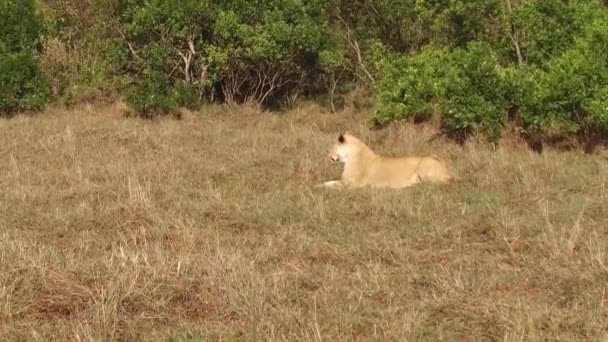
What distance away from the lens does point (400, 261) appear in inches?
267

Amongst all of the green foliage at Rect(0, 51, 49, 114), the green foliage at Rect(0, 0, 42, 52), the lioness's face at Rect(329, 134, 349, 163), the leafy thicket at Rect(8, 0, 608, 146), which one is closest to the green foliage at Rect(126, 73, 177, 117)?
the leafy thicket at Rect(8, 0, 608, 146)

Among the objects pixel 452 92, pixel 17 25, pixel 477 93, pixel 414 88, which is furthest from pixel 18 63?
pixel 477 93

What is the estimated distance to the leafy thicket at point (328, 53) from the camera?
45.7 ft

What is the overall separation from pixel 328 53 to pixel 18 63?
25.4 feet

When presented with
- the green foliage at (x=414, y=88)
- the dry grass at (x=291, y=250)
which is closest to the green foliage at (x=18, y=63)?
the dry grass at (x=291, y=250)

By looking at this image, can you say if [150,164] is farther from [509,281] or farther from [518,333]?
Result: [518,333]

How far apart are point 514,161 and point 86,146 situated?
7.44m

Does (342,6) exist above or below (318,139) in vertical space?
above

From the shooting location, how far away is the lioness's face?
12.0 meters

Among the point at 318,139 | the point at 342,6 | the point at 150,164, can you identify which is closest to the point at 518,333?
the point at 150,164

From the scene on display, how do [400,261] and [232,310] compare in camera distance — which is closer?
[232,310]

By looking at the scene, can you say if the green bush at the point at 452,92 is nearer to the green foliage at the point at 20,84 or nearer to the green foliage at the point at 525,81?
the green foliage at the point at 525,81

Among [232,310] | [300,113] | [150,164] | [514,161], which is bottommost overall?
[300,113]

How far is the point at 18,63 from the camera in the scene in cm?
1955
